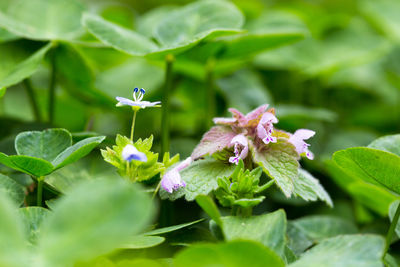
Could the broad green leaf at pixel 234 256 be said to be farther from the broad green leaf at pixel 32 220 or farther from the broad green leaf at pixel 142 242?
the broad green leaf at pixel 32 220

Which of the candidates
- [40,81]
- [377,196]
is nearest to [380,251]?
[377,196]

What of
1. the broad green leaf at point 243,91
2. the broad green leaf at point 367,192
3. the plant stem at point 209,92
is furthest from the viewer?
the broad green leaf at point 243,91

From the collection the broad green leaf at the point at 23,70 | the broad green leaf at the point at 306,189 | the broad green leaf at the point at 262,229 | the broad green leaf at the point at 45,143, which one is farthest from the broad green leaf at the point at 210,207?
the broad green leaf at the point at 23,70

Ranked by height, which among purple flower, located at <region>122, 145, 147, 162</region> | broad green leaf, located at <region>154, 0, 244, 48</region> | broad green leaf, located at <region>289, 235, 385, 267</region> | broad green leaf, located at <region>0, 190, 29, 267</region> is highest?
broad green leaf, located at <region>154, 0, 244, 48</region>

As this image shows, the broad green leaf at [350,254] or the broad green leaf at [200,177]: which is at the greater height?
the broad green leaf at [200,177]

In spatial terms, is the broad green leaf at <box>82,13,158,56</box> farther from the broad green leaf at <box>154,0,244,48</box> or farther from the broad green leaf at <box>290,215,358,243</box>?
the broad green leaf at <box>290,215,358,243</box>

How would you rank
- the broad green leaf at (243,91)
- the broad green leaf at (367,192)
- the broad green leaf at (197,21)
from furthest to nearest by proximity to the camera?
the broad green leaf at (243,91)
the broad green leaf at (197,21)
the broad green leaf at (367,192)

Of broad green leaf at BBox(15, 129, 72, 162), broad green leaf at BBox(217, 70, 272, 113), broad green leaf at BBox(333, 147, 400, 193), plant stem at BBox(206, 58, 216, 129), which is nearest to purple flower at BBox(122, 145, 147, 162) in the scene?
broad green leaf at BBox(15, 129, 72, 162)

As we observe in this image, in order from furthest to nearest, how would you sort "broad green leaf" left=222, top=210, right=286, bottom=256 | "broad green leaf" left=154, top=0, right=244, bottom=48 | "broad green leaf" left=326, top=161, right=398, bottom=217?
"broad green leaf" left=154, top=0, right=244, bottom=48 → "broad green leaf" left=326, top=161, right=398, bottom=217 → "broad green leaf" left=222, top=210, right=286, bottom=256
